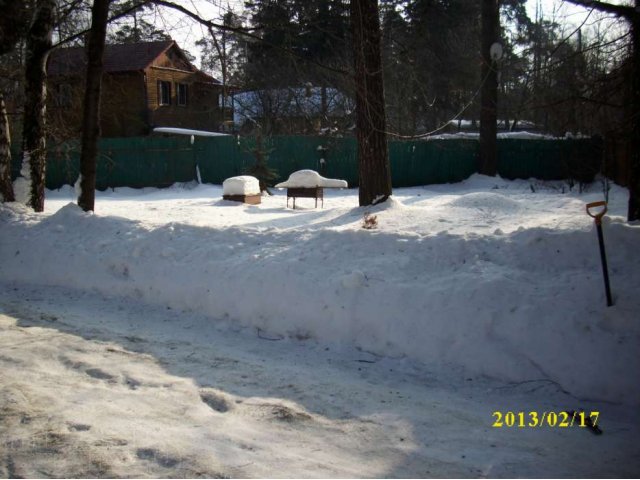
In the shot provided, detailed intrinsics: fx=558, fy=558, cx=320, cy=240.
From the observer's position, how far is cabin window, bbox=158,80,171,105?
3196 cm

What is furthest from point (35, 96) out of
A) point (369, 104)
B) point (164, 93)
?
point (164, 93)

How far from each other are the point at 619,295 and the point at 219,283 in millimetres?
4113

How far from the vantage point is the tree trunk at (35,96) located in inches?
383

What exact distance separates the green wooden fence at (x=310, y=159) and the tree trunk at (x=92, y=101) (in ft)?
39.4

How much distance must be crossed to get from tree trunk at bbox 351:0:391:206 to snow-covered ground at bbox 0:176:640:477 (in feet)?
4.49

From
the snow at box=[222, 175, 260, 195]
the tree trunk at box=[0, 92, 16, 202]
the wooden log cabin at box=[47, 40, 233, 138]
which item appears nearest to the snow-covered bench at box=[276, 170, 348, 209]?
the snow at box=[222, 175, 260, 195]

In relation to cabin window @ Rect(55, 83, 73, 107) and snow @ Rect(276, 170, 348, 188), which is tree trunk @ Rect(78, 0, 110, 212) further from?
snow @ Rect(276, 170, 348, 188)

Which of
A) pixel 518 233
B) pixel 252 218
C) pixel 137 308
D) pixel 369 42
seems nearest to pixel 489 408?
pixel 518 233

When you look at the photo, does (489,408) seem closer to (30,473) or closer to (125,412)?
(125,412)

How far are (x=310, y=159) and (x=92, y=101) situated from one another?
551 inches

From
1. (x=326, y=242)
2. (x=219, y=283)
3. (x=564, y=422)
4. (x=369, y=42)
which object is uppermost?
(x=369, y=42)

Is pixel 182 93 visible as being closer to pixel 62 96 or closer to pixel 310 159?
pixel 310 159

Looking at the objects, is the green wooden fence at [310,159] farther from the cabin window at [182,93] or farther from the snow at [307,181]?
the cabin window at [182,93]

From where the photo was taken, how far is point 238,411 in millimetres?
4109
